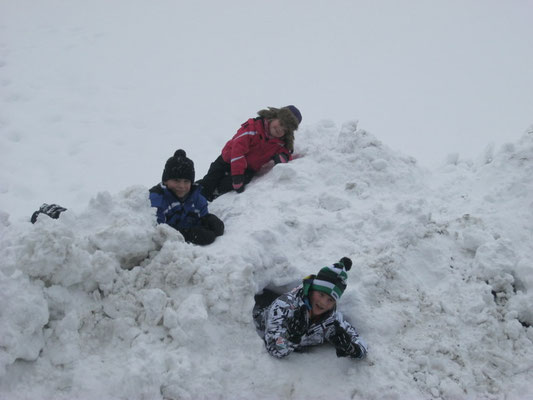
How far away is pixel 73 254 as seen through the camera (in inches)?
102

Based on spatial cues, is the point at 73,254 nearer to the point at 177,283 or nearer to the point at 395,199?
the point at 177,283

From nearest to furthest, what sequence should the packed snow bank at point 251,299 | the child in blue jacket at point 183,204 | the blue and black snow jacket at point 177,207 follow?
1. the packed snow bank at point 251,299
2. the child in blue jacket at point 183,204
3. the blue and black snow jacket at point 177,207

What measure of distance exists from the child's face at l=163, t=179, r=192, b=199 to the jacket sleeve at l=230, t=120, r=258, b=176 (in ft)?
3.51

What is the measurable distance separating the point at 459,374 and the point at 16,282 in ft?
8.97

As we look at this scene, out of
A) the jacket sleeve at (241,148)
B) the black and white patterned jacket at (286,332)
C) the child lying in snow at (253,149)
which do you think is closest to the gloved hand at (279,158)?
the child lying in snow at (253,149)

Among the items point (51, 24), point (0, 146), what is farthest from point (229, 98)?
point (0, 146)

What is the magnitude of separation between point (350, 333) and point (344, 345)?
107mm

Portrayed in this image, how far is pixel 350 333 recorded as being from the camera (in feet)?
9.40

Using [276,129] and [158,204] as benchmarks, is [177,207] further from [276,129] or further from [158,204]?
[276,129]

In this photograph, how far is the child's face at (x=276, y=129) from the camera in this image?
15.6ft

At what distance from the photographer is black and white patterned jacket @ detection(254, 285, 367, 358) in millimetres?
2795

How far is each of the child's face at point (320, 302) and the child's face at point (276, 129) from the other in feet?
7.75

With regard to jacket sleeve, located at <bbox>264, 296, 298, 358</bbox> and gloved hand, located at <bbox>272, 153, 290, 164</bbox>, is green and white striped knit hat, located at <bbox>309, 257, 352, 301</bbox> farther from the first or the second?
gloved hand, located at <bbox>272, 153, 290, 164</bbox>

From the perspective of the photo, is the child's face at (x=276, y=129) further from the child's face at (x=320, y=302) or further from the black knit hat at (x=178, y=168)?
the child's face at (x=320, y=302)
